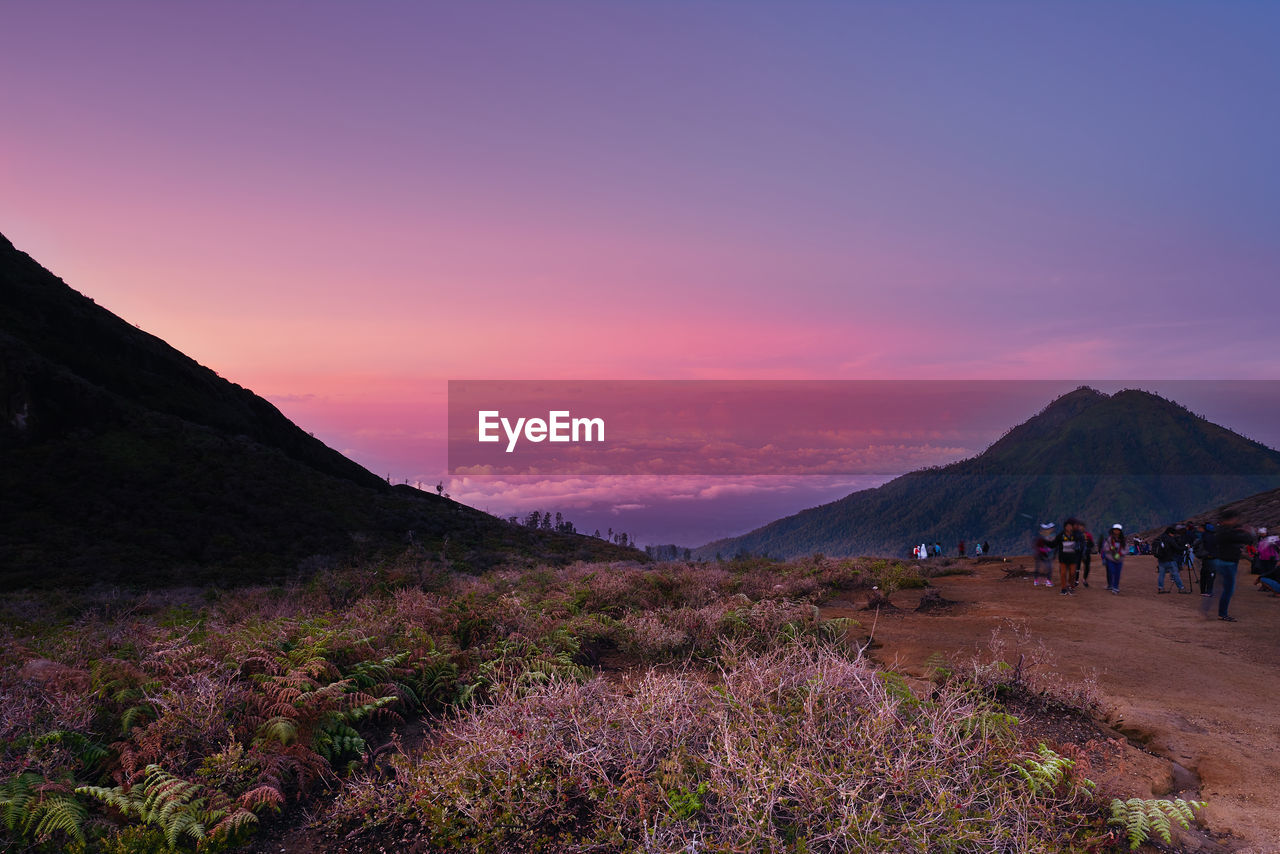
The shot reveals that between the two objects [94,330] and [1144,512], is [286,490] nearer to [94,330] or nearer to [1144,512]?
[94,330]

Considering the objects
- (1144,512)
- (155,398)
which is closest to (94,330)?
(155,398)

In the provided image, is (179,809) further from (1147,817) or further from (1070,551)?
(1070,551)

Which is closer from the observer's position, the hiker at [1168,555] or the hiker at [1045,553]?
the hiker at [1168,555]

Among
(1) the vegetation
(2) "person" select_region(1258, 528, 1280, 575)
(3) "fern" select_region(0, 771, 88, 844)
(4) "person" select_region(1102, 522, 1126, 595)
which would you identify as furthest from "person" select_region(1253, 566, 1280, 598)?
(3) "fern" select_region(0, 771, 88, 844)

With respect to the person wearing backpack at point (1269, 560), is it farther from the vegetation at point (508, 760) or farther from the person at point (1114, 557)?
the vegetation at point (508, 760)

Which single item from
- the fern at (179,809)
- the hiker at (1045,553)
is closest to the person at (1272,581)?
the hiker at (1045,553)
